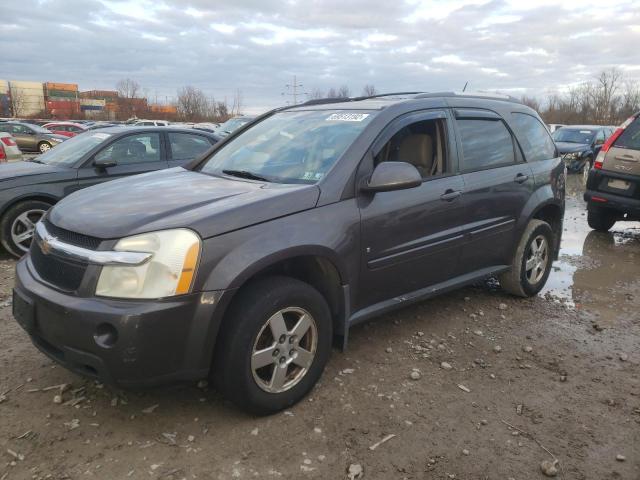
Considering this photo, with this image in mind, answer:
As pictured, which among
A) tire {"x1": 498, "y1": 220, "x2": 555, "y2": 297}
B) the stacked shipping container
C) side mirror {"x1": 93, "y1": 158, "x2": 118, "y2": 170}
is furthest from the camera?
the stacked shipping container

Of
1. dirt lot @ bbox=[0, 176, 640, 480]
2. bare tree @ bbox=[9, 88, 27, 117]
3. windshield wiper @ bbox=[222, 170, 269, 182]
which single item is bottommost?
dirt lot @ bbox=[0, 176, 640, 480]

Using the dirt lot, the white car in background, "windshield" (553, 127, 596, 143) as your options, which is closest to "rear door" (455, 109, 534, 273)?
the dirt lot

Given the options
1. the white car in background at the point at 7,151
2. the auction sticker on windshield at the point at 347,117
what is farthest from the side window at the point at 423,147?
the white car in background at the point at 7,151

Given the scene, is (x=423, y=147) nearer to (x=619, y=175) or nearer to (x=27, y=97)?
(x=619, y=175)

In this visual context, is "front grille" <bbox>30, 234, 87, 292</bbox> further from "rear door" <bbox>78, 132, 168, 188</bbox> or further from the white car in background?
the white car in background

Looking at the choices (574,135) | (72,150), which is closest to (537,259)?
(72,150)

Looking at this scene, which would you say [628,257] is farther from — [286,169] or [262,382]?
[262,382]

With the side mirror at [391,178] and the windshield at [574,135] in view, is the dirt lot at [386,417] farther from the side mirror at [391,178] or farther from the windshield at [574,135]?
the windshield at [574,135]

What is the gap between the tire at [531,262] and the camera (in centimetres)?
464

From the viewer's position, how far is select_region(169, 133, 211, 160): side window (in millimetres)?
7020

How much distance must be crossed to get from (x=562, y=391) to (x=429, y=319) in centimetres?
126

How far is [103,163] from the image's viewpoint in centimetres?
618

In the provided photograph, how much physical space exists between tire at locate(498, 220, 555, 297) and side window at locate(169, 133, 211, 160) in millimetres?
4443

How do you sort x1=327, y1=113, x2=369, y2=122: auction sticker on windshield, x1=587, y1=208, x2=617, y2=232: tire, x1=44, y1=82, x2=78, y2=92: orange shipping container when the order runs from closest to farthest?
x1=327, y1=113, x2=369, y2=122: auction sticker on windshield
x1=587, y1=208, x2=617, y2=232: tire
x1=44, y1=82, x2=78, y2=92: orange shipping container
